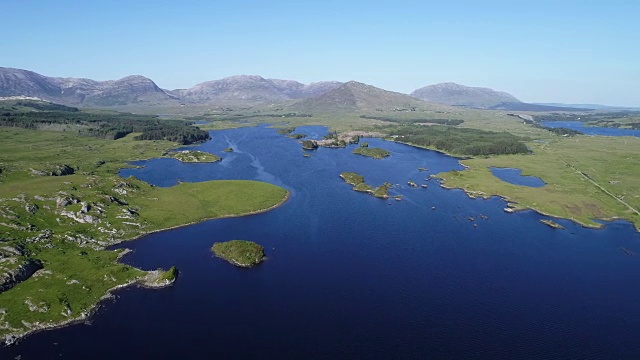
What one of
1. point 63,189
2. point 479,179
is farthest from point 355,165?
point 63,189

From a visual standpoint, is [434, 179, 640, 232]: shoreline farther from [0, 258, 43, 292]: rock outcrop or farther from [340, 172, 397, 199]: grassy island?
[0, 258, 43, 292]: rock outcrop

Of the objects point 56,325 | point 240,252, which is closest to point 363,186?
point 240,252

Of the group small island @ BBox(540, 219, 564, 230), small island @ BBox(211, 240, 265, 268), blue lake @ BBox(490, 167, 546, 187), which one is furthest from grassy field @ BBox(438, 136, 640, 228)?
small island @ BBox(211, 240, 265, 268)

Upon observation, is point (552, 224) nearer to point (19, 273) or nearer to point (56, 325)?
point (56, 325)

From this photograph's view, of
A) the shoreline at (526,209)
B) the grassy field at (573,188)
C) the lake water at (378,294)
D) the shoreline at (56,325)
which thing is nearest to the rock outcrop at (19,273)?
the shoreline at (56,325)

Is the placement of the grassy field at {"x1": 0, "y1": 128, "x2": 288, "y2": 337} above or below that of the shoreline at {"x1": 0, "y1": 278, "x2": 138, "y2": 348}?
above

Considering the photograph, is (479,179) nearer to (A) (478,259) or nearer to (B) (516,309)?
(A) (478,259)

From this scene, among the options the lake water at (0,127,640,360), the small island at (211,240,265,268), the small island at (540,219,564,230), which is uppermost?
the small island at (211,240,265,268)
